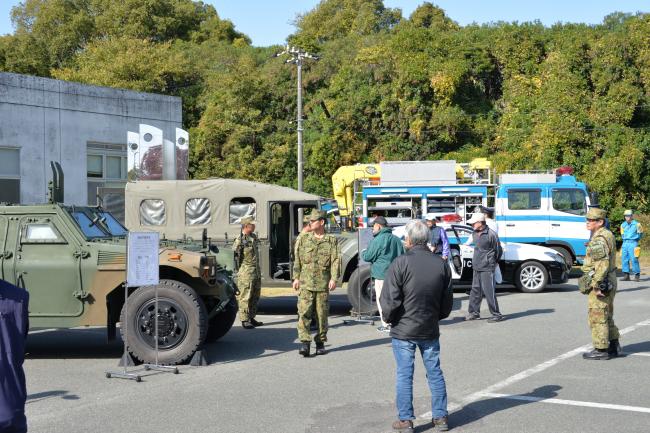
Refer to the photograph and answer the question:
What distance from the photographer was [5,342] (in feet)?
10.7

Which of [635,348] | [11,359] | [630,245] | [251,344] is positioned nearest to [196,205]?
[251,344]

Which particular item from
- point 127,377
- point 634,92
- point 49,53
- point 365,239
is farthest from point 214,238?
point 49,53

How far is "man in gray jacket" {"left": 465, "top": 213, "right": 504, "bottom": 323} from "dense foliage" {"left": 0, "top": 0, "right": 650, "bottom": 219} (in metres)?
19.5

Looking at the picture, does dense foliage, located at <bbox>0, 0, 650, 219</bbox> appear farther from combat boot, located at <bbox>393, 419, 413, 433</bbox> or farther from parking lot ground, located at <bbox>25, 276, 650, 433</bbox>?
combat boot, located at <bbox>393, 419, 413, 433</bbox>

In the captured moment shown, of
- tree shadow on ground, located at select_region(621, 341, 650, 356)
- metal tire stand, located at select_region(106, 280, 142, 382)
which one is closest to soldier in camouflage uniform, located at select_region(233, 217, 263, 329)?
metal tire stand, located at select_region(106, 280, 142, 382)

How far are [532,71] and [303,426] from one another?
1406 inches

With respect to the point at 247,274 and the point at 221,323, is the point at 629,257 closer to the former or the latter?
the point at 247,274

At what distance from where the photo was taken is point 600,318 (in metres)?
9.07

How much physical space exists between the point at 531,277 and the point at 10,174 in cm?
1438

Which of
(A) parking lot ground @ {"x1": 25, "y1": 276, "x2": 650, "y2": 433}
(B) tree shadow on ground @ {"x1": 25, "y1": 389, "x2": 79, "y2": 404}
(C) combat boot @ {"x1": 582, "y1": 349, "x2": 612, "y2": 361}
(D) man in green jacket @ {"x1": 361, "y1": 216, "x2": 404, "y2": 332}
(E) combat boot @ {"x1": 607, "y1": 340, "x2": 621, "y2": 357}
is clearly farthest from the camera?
(D) man in green jacket @ {"x1": 361, "y1": 216, "x2": 404, "y2": 332}

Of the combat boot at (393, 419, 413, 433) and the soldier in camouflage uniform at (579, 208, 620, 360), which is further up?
the soldier in camouflage uniform at (579, 208, 620, 360)

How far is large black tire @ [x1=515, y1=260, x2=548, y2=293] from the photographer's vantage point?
55.2ft

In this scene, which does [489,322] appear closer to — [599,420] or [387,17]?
[599,420]

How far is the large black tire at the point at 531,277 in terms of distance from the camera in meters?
16.8
